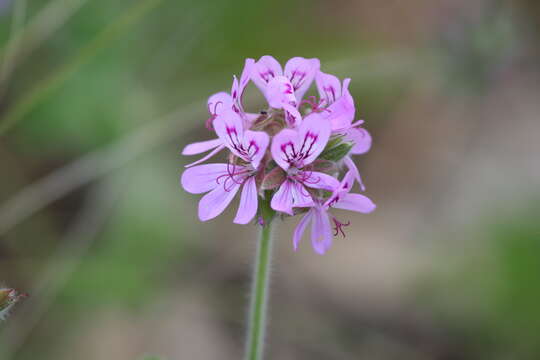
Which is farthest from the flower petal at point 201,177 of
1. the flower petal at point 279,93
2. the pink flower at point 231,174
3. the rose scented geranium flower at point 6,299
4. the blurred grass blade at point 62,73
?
the blurred grass blade at point 62,73

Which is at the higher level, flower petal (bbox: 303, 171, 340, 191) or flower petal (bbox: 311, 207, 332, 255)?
flower petal (bbox: 303, 171, 340, 191)

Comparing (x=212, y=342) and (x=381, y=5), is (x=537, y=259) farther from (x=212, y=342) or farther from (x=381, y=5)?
(x=381, y=5)

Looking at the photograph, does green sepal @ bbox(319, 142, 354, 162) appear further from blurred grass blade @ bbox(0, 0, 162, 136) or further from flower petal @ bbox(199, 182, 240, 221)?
blurred grass blade @ bbox(0, 0, 162, 136)

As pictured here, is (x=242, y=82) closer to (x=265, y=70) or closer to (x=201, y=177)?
(x=265, y=70)

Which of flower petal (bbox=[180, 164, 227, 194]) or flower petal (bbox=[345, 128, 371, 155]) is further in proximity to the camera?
flower petal (bbox=[345, 128, 371, 155])

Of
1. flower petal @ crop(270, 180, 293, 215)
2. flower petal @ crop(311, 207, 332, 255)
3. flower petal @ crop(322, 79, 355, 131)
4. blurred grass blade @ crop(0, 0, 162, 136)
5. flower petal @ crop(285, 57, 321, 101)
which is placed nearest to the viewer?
flower petal @ crop(270, 180, 293, 215)

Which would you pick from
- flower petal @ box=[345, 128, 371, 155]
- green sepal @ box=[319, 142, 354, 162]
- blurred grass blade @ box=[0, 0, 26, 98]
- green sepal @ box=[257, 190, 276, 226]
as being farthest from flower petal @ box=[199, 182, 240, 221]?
blurred grass blade @ box=[0, 0, 26, 98]

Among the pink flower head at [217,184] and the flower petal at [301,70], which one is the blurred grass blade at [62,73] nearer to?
the flower petal at [301,70]

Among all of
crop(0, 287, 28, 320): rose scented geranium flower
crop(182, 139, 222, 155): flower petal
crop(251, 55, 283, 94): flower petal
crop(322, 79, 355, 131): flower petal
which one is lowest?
crop(0, 287, 28, 320): rose scented geranium flower
